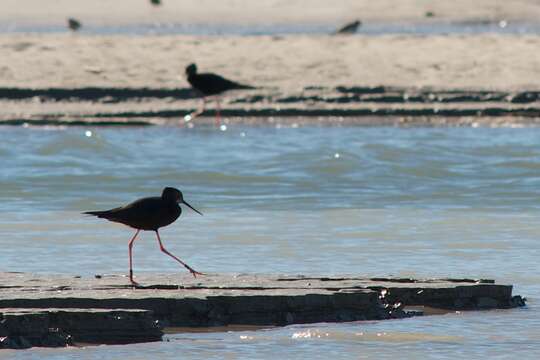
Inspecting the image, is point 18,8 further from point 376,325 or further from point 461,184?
point 376,325

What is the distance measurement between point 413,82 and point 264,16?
2283 cm

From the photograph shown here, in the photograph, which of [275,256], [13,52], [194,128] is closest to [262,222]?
[275,256]

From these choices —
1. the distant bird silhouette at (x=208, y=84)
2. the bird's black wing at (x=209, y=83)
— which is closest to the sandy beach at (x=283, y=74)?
the distant bird silhouette at (x=208, y=84)

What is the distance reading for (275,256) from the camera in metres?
12.3

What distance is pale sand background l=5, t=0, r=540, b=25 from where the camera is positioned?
157 feet

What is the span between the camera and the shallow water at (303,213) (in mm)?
9094

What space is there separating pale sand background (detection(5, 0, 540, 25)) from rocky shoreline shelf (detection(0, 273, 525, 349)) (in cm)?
3716

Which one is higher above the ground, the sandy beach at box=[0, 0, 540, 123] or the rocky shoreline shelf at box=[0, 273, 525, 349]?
the sandy beach at box=[0, 0, 540, 123]

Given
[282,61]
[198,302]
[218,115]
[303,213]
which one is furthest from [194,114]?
[198,302]

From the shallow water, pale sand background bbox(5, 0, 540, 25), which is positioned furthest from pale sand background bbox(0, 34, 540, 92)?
pale sand background bbox(5, 0, 540, 25)

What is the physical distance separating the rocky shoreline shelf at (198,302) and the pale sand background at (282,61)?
16472 mm

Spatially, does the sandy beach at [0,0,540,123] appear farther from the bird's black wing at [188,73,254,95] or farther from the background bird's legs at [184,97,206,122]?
the bird's black wing at [188,73,254,95]

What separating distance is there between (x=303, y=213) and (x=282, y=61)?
14.6 meters

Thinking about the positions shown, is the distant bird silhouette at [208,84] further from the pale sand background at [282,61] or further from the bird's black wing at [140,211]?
the bird's black wing at [140,211]
